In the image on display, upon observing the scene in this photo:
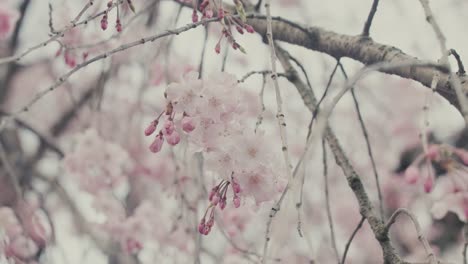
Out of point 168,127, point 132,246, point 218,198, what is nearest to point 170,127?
point 168,127

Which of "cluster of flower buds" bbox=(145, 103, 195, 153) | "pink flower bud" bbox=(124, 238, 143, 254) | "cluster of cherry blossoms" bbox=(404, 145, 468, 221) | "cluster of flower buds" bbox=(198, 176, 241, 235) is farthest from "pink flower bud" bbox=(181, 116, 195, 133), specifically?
"pink flower bud" bbox=(124, 238, 143, 254)

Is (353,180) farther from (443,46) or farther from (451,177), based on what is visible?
(451,177)

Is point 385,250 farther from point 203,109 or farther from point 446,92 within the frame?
point 203,109

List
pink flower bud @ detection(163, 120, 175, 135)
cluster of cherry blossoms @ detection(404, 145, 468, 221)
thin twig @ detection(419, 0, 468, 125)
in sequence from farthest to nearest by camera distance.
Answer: cluster of cherry blossoms @ detection(404, 145, 468, 221), pink flower bud @ detection(163, 120, 175, 135), thin twig @ detection(419, 0, 468, 125)

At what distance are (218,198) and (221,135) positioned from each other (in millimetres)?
125

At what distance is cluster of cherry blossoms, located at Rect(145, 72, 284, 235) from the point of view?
1285 mm

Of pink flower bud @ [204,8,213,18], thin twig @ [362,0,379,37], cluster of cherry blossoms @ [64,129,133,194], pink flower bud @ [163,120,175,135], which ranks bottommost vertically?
Result: pink flower bud @ [163,120,175,135]

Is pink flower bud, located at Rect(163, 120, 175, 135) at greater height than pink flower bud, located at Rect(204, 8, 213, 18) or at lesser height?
lesser

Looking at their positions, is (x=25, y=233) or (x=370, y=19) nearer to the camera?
(x=370, y=19)

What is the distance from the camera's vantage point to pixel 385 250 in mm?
1332

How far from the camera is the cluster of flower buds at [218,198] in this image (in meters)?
1.25

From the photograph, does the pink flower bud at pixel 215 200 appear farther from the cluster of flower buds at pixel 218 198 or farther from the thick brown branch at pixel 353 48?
the thick brown branch at pixel 353 48

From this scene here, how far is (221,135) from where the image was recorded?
1.30m

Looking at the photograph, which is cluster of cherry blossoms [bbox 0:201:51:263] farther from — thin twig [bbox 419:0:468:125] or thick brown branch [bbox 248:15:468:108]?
thin twig [bbox 419:0:468:125]
